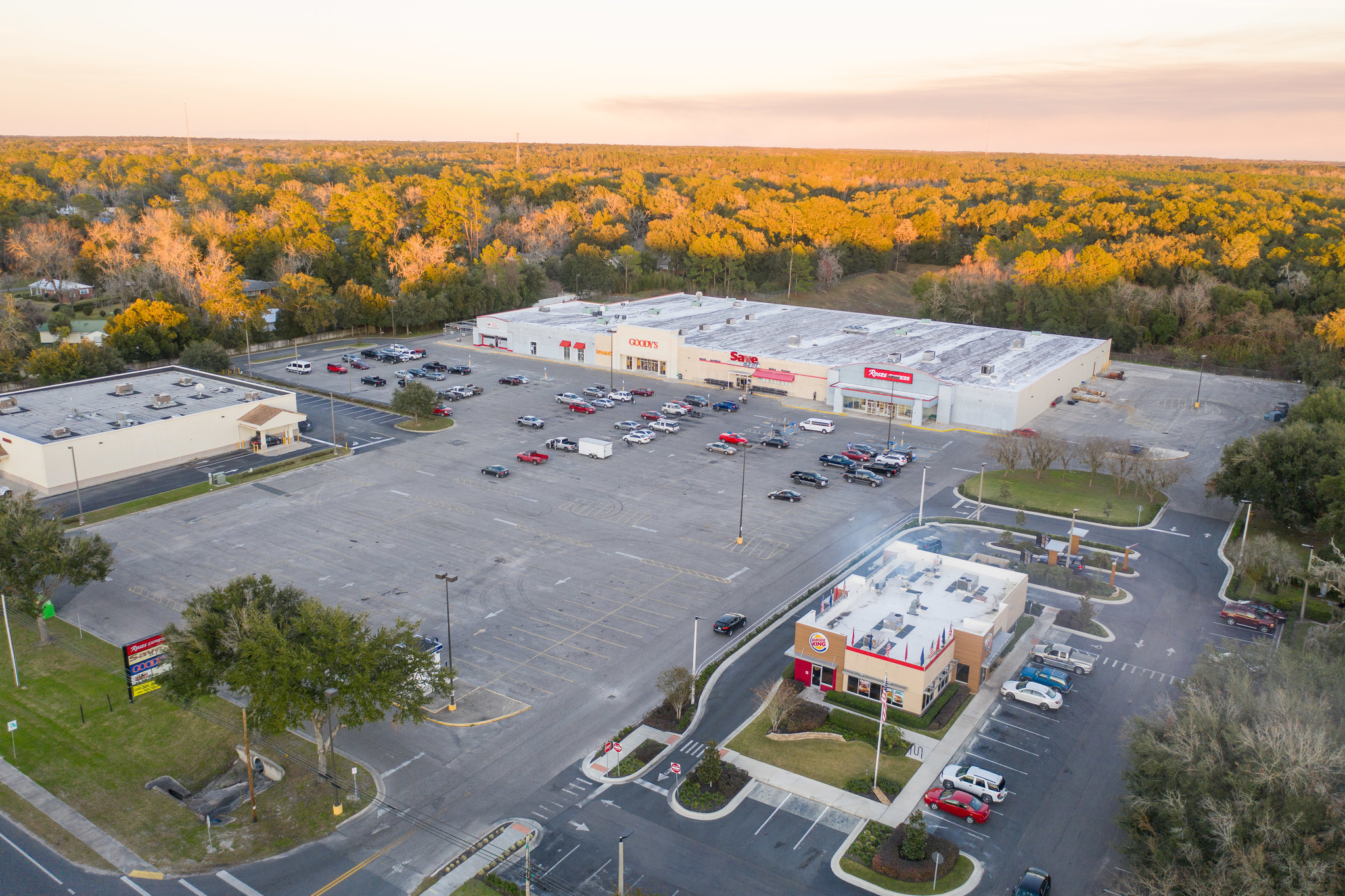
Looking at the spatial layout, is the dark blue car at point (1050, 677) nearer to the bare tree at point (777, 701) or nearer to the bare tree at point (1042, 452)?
the bare tree at point (777, 701)

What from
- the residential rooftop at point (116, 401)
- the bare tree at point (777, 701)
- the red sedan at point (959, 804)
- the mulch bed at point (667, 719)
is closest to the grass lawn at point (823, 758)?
the bare tree at point (777, 701)

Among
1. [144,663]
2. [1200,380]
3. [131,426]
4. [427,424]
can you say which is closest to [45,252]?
[131,426]

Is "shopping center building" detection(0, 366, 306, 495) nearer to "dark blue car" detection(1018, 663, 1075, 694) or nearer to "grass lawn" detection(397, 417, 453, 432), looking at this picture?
"grass lawn" detection(397, 417, 453, 432)

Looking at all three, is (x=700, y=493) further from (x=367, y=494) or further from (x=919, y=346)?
(x=919, y=346)

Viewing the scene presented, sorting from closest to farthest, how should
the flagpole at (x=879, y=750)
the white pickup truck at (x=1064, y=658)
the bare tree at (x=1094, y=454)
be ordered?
the flagpole at (x=879, y=750) < the white pickup truck at (x=1064, y=658) < the bare tree at (x=1094, y=454)

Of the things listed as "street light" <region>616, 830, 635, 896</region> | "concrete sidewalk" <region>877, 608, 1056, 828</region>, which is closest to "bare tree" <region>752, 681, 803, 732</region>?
"concrete sidewalk" <region>877, 608, 1056, 828</region>

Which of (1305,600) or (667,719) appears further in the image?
(1305,600)

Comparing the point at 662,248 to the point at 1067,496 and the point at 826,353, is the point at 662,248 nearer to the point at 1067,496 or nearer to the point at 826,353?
the point at 826,353
